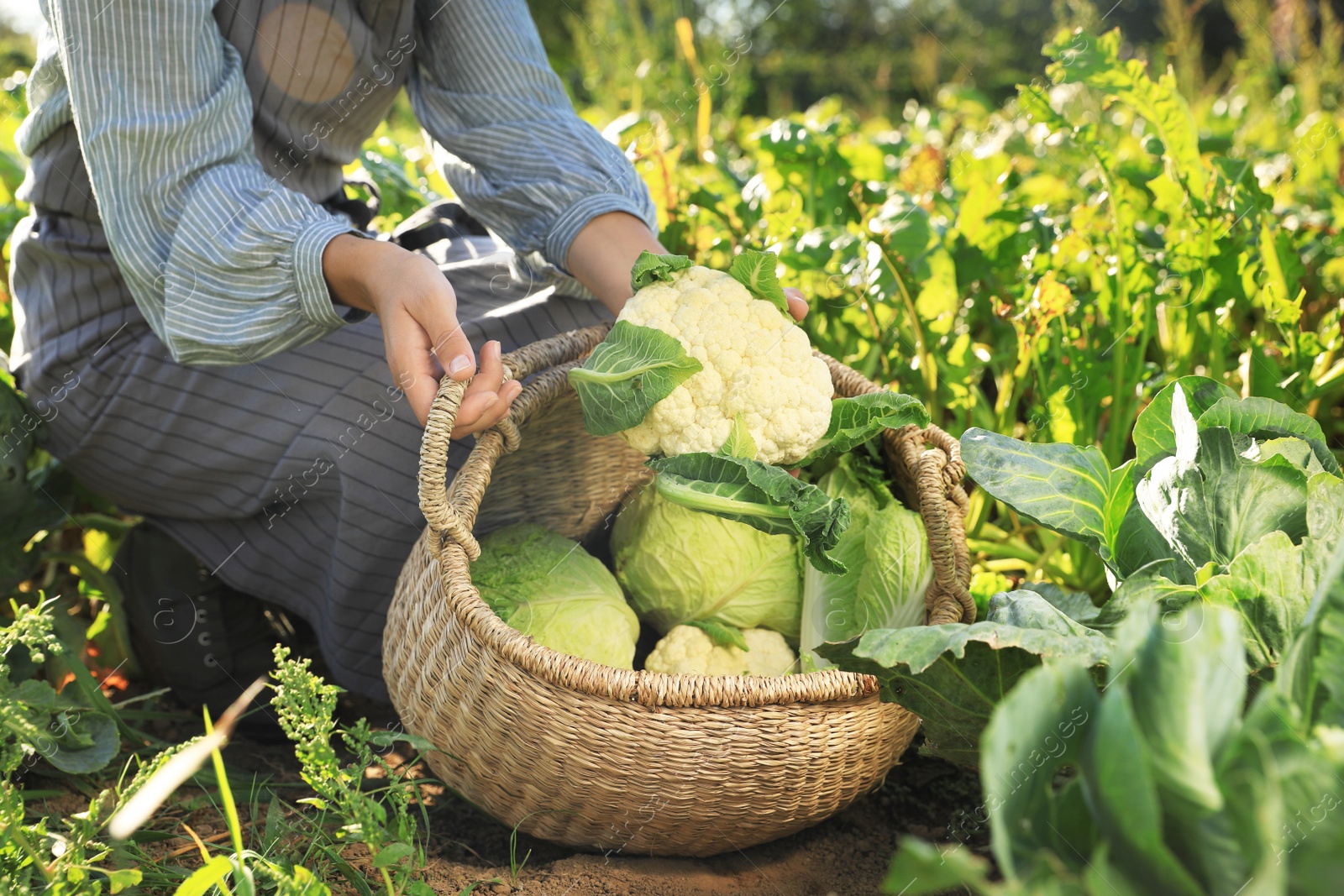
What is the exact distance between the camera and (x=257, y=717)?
6.18 feet

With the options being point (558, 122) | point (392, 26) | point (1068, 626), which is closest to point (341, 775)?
point (1068, 626)

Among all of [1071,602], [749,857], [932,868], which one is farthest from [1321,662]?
[749,857]

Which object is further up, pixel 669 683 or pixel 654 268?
pixel 654 268

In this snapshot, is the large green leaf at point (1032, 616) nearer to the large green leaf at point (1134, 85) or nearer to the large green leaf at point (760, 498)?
the large green leaf at point (760, 498)

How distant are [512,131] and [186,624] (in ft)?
3.92

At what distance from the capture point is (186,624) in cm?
190

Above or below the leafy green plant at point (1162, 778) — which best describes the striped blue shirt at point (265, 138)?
above

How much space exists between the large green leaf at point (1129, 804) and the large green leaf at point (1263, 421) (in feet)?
2.55

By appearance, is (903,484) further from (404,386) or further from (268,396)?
(268,396)

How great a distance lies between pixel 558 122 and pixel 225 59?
61 cm

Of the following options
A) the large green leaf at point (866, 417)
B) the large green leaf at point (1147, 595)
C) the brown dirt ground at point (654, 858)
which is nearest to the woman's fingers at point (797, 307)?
the large green leaf at point (866, 417)

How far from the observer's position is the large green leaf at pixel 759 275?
5.16ft

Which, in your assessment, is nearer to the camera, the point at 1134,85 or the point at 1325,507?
the point at 1325,507

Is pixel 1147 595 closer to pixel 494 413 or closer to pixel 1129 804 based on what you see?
pixel 1129 804
